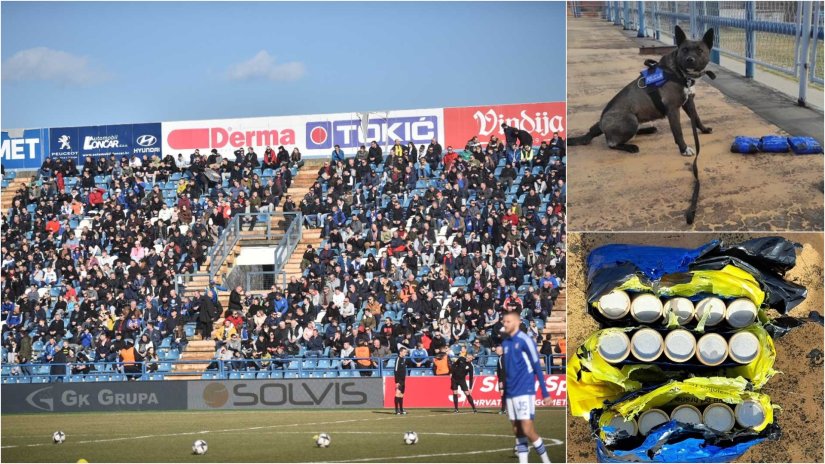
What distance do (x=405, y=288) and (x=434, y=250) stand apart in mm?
1116

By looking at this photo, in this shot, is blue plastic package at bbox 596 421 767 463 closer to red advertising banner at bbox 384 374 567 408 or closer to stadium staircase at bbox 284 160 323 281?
red advertising banner at bbox 384 374 567 408

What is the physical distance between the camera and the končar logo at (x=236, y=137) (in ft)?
77.2

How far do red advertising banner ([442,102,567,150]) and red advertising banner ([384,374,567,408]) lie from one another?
6417mm

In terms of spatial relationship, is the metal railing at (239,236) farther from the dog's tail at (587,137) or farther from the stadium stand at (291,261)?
the dog's tail at (587,137)

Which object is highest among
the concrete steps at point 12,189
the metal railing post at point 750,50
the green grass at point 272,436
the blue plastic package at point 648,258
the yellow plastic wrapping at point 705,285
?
the metal railing post at point 750,50

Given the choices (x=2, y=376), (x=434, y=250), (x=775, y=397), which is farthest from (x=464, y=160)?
(x=775, y=397)

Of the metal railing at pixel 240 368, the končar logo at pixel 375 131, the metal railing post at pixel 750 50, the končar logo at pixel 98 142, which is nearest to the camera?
the metal railing post at pixel 750 50

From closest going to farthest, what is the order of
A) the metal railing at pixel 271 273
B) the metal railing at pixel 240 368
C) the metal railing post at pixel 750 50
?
1. the metal railing post at pixel 750 50
2. the metal railing at pixel 240 368
3. the metal railing at pixel 271 273

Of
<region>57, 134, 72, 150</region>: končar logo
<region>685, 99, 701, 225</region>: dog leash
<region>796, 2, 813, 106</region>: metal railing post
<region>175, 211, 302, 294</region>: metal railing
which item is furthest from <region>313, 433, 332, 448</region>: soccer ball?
<region>57, 134, 72, 150</region>: končar logo

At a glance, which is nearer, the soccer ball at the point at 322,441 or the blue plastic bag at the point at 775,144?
the blue plastic bag at the point at 775,144

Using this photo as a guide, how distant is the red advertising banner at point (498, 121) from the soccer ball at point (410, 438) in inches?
369

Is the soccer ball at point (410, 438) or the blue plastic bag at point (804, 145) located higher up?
the blue plastic bag at point (804, 145)

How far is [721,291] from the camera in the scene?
22.8ft

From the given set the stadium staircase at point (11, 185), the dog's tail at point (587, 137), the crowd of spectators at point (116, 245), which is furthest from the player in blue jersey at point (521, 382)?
the stadium staircase at point (11, 185)
